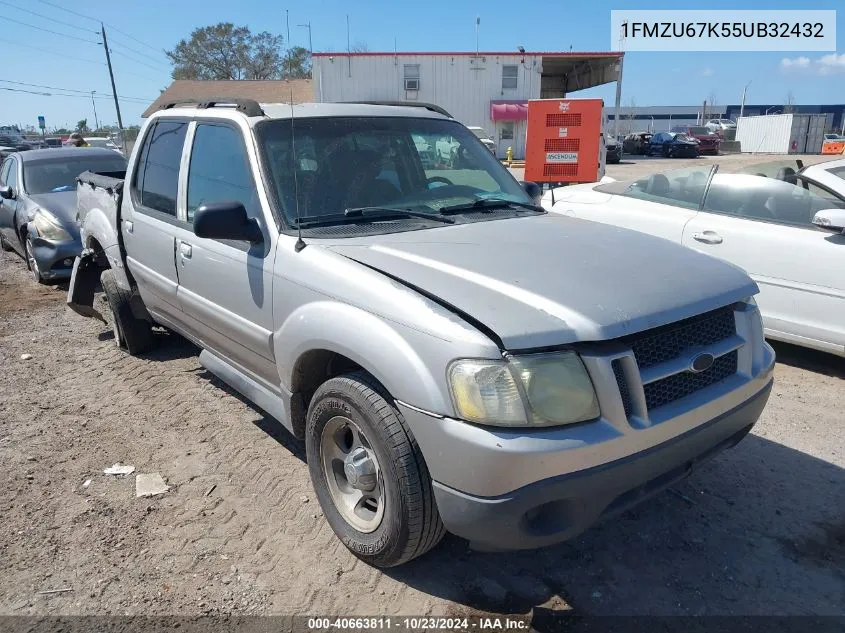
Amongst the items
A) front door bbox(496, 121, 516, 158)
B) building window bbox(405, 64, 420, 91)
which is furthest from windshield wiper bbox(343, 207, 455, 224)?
front door bbox(496, 121, 516, 158)

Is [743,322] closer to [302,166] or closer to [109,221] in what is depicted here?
[302,166]

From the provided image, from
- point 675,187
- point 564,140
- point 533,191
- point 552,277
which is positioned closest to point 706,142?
point 564,140

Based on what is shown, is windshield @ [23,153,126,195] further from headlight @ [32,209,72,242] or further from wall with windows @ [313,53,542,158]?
wall with windows @ [313,53,542,158]

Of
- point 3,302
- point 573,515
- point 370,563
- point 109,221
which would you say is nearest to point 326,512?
point 370,563

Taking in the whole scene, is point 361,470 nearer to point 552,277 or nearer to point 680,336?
point 552,277

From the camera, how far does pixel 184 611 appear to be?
256 centimetres

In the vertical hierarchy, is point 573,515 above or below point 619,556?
above

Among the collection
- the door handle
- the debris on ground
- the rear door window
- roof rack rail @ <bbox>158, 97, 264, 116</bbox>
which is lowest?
the debris on ground

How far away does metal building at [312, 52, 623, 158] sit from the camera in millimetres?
33344

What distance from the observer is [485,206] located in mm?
3553

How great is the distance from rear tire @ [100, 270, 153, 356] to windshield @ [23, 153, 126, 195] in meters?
4.25

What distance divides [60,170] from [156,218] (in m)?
6.10

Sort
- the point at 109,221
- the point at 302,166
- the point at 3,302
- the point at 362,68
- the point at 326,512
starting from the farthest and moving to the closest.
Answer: the point at 362,68 → the point at 3,302 → the point at 109,221 → the point at 302,166 → the point at 326,512

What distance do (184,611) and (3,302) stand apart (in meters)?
6.64
